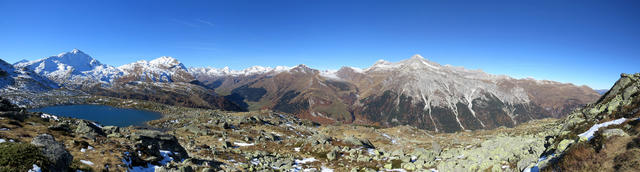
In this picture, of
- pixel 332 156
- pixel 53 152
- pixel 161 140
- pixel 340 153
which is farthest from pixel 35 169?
pixel 340 153

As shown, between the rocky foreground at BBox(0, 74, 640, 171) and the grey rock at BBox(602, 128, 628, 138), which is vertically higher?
the grey rock at BBox(602, 128, 628, 138)

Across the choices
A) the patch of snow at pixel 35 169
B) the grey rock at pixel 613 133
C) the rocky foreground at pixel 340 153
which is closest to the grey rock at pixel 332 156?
the rocky foreground at pixel 340 153

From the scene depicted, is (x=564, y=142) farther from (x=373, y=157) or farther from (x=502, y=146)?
(x=373, y=157)

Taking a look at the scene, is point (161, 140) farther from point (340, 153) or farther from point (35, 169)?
point (340, 153)

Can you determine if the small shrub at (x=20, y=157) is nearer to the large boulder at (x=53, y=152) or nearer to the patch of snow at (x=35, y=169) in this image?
the patch of snow at (x=35, y=169)

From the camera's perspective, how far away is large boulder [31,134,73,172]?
1321cm

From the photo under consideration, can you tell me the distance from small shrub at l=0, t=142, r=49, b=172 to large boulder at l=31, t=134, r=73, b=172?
1.13 feet

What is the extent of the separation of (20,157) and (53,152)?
69.2 inches

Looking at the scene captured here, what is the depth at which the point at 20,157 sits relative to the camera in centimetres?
1177

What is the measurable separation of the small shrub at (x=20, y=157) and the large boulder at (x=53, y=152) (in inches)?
13.6

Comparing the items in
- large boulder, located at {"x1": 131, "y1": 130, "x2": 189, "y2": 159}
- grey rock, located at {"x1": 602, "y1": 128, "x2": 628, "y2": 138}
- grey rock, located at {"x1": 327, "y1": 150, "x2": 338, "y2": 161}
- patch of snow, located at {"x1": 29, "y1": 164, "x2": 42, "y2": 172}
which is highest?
grey rock, located at {"x1": 602, "y1": 128, "x2": 628, "y2": 138}

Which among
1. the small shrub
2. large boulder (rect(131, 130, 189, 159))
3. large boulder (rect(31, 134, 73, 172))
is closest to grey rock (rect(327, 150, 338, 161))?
large boulder (rect(131, 130, 189, 159))

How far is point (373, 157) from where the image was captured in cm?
3988

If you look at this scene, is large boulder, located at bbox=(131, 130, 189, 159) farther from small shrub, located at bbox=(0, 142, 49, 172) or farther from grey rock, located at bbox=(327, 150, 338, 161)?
grey rock, located at bbox=(327, 150, 338, 161)
